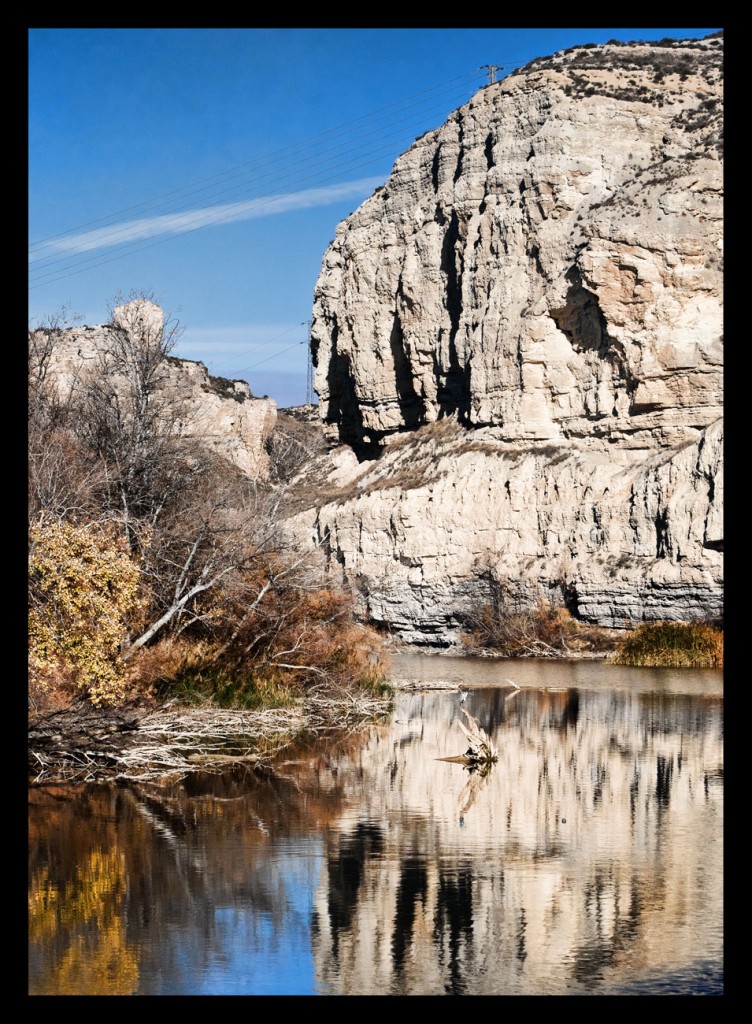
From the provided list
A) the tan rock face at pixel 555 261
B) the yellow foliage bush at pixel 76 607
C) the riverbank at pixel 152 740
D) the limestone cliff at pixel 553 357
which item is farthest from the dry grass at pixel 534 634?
the yellow foliage bush at pixel 76 607

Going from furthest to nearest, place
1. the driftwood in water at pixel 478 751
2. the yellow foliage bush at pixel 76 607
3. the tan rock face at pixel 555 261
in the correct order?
the tan rock face at pixel 555 261
the driftwood in water at pixel 478 751
the yellow foliage bush at pixel 76 607

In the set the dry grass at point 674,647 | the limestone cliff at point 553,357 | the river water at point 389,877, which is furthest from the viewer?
the limestone cliff at point 553,357

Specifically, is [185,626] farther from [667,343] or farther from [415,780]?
[667,343]

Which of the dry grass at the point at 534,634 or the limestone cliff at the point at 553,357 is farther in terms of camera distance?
the limestone cliff at the point at 553,357

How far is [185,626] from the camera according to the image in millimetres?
21578

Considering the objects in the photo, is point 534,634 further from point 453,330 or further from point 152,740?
point 152,740

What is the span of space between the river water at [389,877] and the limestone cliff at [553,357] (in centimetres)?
3311

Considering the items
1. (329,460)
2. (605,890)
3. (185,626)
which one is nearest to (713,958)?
(605,890)

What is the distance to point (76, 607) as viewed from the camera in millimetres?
17234

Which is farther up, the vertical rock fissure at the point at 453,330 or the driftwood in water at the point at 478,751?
the vertical rock fissure at the point at 453,330

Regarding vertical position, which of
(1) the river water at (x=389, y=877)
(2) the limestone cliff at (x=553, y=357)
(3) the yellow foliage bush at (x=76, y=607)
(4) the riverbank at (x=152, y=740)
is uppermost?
(2) the limestone cliff at (x=553, y=357)

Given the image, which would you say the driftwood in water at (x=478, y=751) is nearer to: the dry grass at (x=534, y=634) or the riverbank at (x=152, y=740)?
the riverbank at (x=152, y=740)

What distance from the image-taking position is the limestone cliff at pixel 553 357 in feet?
179

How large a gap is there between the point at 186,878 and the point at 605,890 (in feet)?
12.7
